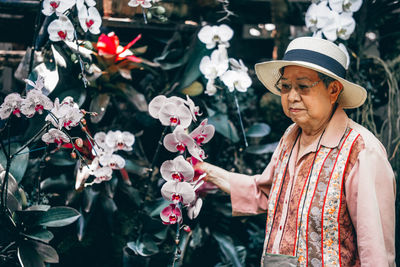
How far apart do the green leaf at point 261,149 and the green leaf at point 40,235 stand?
1392 mm

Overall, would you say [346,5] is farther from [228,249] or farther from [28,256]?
[28,256]

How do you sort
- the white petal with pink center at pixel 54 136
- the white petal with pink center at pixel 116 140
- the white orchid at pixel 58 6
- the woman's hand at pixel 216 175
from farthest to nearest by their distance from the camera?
1. the white petal with pink center at pixel 116 140
2. the woman's hand at pixel 216 175
3. the white orchid at pixel 58 6
4. the white petal with pink center at pixel 54 136

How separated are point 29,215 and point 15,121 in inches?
27.5

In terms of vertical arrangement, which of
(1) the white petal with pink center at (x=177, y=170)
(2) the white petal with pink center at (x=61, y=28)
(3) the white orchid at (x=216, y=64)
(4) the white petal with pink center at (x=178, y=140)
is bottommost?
(1) the white petal with pink center at (x=177, y=170)

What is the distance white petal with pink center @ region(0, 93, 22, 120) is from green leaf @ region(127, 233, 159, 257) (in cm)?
104

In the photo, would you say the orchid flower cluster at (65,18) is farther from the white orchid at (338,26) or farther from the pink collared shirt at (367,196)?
the white orchid at (338,26)

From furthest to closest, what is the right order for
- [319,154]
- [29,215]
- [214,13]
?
[214,13]
[29,215]
[319,154]

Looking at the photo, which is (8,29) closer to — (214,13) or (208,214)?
(214,13)

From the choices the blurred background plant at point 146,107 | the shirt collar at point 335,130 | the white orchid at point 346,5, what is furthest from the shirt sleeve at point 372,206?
the white orchid at point 346,5

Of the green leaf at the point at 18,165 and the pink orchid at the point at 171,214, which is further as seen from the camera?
the green leaf at the point at 18,165

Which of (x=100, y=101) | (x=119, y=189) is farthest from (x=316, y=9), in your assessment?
(x=119, y=189)

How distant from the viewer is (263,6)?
10.7 ft

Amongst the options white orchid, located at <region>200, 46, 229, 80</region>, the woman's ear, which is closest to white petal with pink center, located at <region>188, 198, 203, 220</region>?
the woman's ear

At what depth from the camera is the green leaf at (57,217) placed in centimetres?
217
